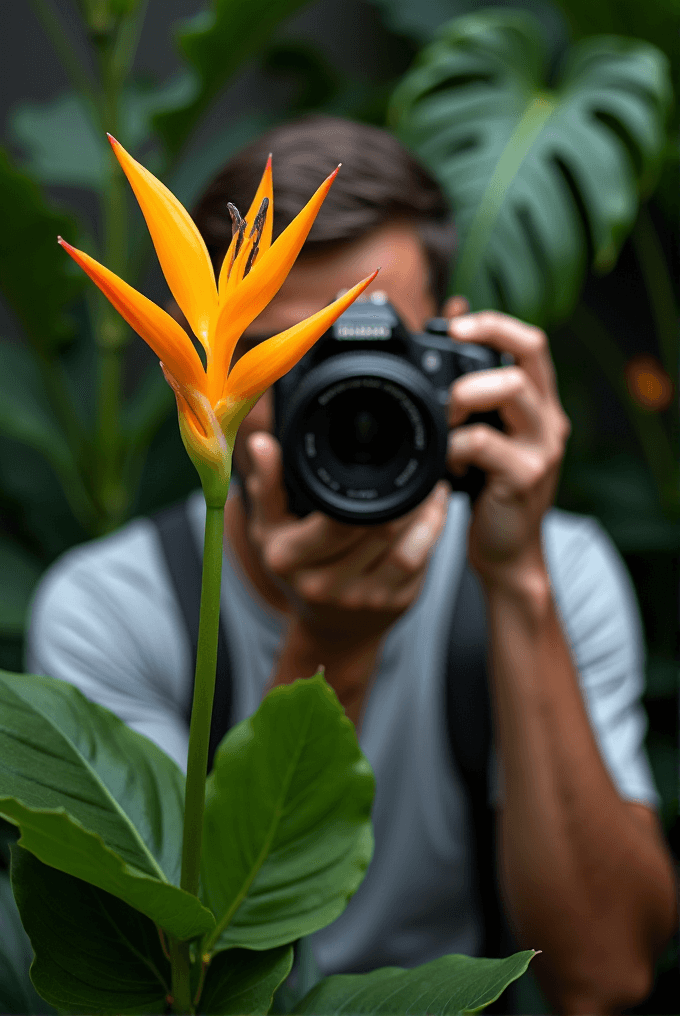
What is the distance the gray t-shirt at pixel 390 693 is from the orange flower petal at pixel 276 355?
0.54 metres

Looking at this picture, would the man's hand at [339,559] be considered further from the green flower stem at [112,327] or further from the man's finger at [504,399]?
the green flower stem at [112,327]

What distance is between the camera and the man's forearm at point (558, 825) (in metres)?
0.58

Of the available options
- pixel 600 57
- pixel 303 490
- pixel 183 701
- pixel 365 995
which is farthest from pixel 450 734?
pixel 600 57

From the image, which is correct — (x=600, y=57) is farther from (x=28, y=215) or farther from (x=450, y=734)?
(x=450, y=734)

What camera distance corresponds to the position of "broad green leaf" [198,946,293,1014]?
20 cm

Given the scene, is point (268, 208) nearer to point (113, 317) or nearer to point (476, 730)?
point (476, 730)

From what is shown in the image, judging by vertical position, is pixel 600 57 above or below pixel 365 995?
above

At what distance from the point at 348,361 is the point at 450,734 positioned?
1.28 feet

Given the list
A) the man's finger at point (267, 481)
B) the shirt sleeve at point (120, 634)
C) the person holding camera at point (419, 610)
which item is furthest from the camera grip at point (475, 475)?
the shirt sleeve at point (120, 634)

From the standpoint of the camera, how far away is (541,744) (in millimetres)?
583

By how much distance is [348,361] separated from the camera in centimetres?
41

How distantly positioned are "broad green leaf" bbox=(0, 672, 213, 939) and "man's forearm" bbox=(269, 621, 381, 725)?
29cm

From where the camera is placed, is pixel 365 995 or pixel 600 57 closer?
pixel 365 995

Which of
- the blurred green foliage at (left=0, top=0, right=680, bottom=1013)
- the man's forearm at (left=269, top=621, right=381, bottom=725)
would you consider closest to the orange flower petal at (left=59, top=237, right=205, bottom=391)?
the man's forearm at (left=269, top=621, right=381, bottom=725)
